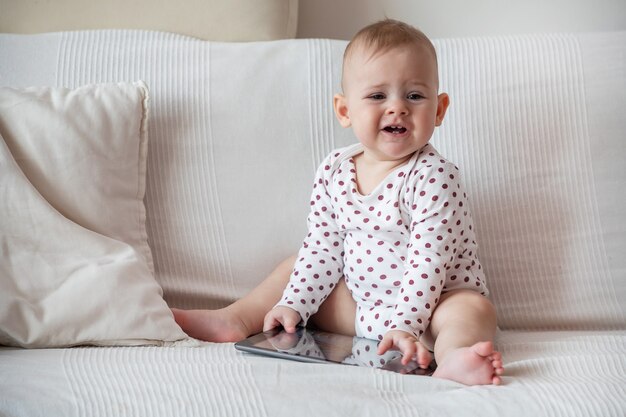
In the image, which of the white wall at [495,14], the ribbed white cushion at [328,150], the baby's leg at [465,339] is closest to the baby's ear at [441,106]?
the ribbed white cushion at [328,150]

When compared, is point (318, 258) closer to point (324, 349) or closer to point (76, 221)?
point (324, 349)

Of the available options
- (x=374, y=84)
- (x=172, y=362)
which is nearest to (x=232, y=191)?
(x=374, y=84)

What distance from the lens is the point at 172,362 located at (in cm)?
109

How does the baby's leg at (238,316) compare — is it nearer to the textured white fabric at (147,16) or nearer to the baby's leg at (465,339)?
the baby's leg at (465,339)

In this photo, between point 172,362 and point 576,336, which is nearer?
point 172,362

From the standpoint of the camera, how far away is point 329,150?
1.52 meters

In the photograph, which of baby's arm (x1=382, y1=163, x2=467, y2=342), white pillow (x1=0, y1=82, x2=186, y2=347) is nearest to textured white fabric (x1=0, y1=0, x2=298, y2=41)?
white pillow (x1=0, y1=82, x2=186, y2=347)

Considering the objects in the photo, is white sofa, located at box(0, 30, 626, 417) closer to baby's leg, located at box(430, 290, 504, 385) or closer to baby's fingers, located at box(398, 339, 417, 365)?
baby's leg, located at box(430, 290, 504, 385)

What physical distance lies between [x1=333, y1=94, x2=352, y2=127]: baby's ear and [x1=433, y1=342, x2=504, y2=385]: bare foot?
513mm

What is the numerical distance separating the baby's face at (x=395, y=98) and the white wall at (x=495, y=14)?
0.56 m

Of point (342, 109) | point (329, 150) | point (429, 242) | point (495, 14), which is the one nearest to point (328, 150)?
point (329, 150)

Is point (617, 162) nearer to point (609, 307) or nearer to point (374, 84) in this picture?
point (609, 307)

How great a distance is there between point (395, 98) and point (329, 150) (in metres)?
0.26

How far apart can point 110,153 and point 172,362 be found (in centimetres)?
48
